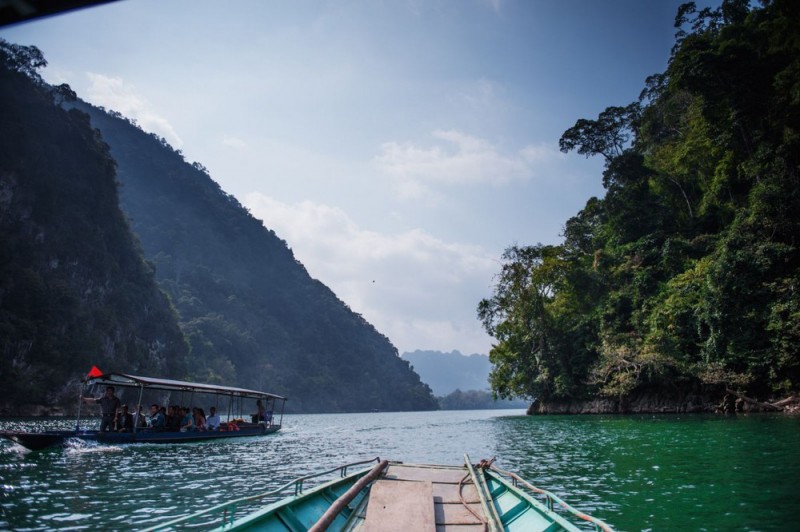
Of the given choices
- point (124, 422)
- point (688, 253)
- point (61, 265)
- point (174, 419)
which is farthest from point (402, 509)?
point (61, 265)

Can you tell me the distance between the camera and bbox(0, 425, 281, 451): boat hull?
56.2 feet

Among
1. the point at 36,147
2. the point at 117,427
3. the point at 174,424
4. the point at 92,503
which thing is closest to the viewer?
the point at 92,503

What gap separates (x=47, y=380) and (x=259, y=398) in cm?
3694

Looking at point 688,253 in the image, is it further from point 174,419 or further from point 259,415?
point 174,419

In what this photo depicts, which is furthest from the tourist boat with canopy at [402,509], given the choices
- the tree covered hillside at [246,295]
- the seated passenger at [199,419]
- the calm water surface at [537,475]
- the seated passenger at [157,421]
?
the tree covered hillside at [246,295]

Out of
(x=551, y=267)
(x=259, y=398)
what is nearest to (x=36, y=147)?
(x=259, y=398)

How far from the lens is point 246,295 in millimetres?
160875

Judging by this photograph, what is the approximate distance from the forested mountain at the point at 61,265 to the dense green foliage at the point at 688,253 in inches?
2012

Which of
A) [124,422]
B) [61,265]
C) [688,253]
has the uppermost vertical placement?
[61,265]

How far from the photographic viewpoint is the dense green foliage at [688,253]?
102 ft

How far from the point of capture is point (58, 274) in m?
64.2

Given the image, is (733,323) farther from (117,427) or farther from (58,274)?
(58,274)

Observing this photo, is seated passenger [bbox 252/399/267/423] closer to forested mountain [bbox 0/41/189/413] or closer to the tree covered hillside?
forested mountain [bbox 0/41/189/413]

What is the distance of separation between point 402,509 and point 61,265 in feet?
250
